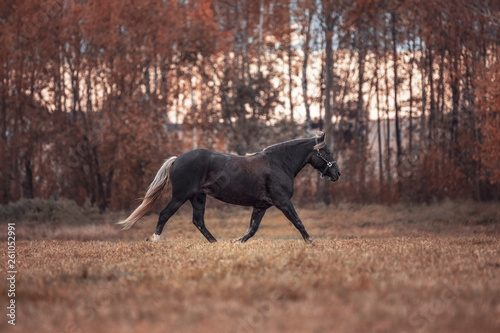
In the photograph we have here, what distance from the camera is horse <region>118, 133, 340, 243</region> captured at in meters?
12.1

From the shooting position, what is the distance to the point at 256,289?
5965 millimetres

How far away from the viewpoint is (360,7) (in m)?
31.3

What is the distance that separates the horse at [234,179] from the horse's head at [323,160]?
1.0 inches

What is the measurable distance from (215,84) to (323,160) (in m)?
21.4

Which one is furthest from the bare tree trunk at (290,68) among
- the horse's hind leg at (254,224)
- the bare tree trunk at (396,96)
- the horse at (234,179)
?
the horse's hind leg at (254,224)

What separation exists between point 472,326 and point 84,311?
3.07 metres

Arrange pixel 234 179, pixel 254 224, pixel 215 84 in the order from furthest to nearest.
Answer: pixel 215 84, pixel 254 224, pixel 234 179

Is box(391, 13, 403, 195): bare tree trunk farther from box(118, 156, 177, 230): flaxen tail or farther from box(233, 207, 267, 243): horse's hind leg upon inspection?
box(118, 156, 177, 230): flaxen tail

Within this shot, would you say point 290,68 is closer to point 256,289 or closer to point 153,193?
point 153,193

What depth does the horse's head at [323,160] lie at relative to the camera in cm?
1262

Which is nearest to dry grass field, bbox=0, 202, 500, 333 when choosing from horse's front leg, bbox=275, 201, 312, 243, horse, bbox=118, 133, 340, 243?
horse's front leg, bbox=275, 201, 312, 243

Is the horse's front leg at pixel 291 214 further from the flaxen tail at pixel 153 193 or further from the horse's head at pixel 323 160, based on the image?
the flaxen tail at pixel 153 193

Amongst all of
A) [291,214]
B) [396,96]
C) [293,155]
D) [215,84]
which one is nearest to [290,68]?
[215,84]

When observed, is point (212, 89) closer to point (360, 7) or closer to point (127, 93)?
point (127, 93)
